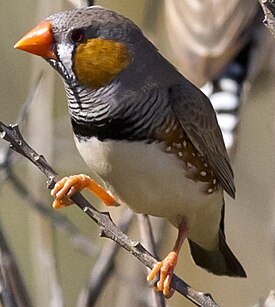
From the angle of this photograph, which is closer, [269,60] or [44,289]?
[44,289]

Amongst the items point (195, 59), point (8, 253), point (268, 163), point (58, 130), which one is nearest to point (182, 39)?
point (195, 59)

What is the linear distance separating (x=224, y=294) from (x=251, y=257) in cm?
28

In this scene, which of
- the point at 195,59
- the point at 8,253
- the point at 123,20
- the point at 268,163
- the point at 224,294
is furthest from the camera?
the point at 268,163

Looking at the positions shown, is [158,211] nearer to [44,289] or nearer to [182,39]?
[44,289]

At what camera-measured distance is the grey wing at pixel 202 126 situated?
296 cm

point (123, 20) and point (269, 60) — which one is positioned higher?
point (123, 20)

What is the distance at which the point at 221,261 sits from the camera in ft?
11.4

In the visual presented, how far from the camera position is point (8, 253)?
2.56 meters

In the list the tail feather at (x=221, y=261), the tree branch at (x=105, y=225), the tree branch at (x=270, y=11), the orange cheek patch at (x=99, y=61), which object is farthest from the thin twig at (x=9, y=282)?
the tail feather at (x=221, y=261)

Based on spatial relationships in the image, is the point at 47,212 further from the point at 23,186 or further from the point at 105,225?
the point at 105,225

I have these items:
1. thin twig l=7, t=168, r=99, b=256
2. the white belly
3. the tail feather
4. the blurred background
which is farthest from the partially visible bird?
the white belly

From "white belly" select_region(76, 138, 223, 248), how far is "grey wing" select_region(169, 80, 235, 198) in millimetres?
83

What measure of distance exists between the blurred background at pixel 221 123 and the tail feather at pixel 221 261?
6.7 inches

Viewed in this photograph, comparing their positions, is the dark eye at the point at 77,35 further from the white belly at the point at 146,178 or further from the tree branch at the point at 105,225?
the tree branch at the point at 105,225
